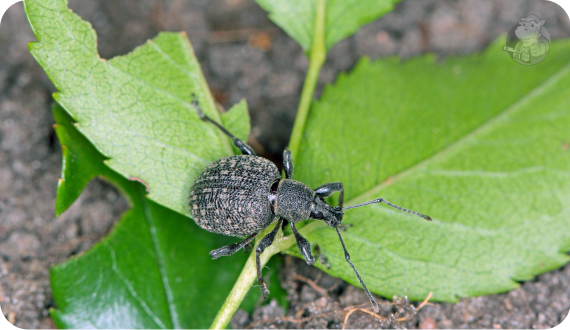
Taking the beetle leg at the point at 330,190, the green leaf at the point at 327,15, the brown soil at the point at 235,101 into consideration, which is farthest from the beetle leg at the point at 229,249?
the green leaf at the point at 327,15

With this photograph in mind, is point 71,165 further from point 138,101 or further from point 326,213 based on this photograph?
point 326,213

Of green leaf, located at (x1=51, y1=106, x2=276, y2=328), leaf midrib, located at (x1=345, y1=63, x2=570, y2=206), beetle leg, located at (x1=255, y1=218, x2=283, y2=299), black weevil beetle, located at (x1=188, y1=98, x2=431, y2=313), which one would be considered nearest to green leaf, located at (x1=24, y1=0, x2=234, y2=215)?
black weevil beetle, located at (x1=188, y1=98, x2=431, y2=313)

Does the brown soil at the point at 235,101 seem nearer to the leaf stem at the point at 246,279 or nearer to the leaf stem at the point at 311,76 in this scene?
the leaf stem at the point at 246,279

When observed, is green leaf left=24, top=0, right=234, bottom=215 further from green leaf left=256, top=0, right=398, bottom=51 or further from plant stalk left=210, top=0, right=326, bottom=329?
green leaf left=256, top=0, right=398, bottom=51

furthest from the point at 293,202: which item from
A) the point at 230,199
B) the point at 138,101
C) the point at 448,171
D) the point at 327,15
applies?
the point at 327,15

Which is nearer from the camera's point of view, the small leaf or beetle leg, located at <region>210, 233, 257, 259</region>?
the small leaf

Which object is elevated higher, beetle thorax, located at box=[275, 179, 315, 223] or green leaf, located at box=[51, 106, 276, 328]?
beetle thorax, located at box=[275, 179, 315, 223]
